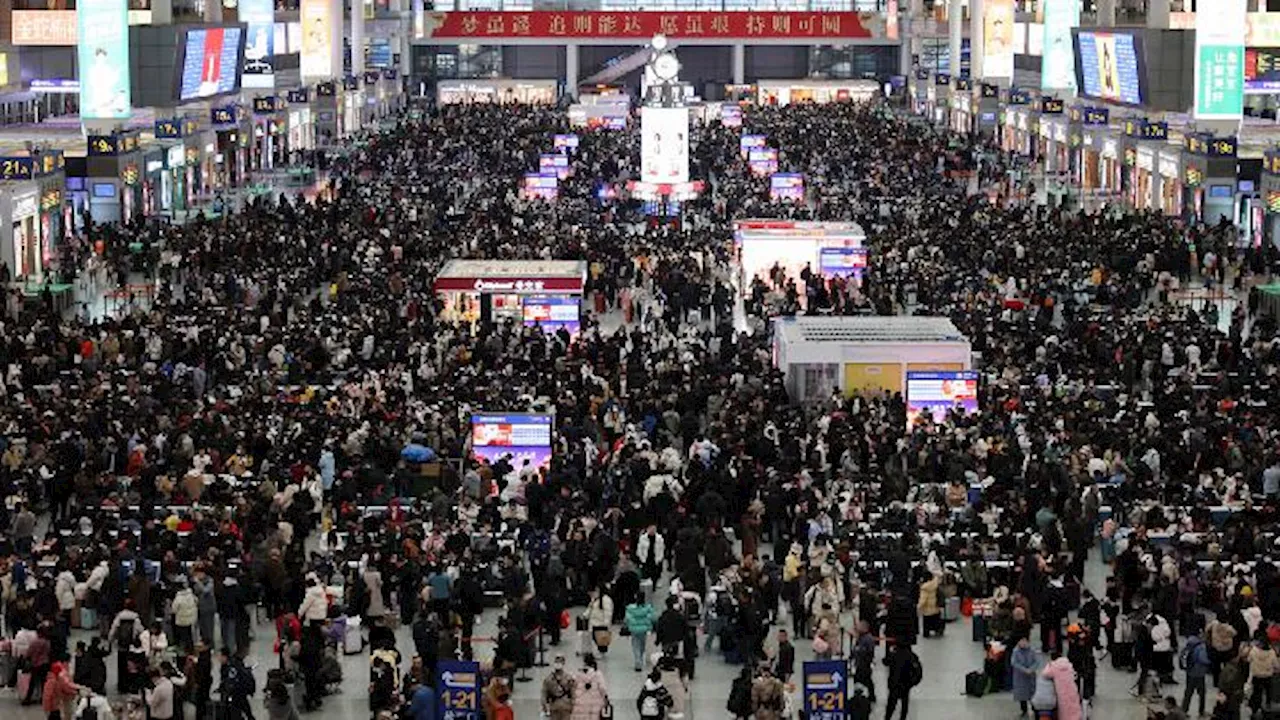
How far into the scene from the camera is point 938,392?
114 ft

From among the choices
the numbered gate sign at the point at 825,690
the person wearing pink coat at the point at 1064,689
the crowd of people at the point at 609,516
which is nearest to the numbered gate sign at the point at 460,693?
the crowd of people at the point at 609,516

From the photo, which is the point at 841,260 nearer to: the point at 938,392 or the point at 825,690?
the point at 938,392

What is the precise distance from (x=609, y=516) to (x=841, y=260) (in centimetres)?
2281

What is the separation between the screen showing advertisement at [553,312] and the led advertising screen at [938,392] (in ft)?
31.1

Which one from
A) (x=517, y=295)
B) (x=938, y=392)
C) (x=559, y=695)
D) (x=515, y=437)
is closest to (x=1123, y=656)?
(x=559, y=695)

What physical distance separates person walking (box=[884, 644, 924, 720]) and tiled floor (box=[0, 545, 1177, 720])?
43cm

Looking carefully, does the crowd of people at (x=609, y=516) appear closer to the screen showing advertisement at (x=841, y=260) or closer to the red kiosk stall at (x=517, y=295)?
the red kiosk stall at (x=517, y=295)

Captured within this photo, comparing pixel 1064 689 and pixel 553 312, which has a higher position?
pixel 553 312

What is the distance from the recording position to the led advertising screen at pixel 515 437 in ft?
101

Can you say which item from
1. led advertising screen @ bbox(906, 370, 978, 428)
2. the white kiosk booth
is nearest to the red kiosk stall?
the white kiosk booth

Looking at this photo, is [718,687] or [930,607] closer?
[718,687]

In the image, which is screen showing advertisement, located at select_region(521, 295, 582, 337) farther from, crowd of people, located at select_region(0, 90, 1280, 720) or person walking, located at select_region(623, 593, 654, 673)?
person walking, located at select_region(623, 593, 654, 673)

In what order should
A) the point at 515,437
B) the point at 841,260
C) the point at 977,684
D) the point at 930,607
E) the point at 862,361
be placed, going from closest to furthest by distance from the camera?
the point at 977,684 → the point at 930,607 → the point at 515,437 → the point at 862,361 → the point at 841,260

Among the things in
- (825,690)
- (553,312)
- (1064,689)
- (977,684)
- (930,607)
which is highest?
(553,312)
